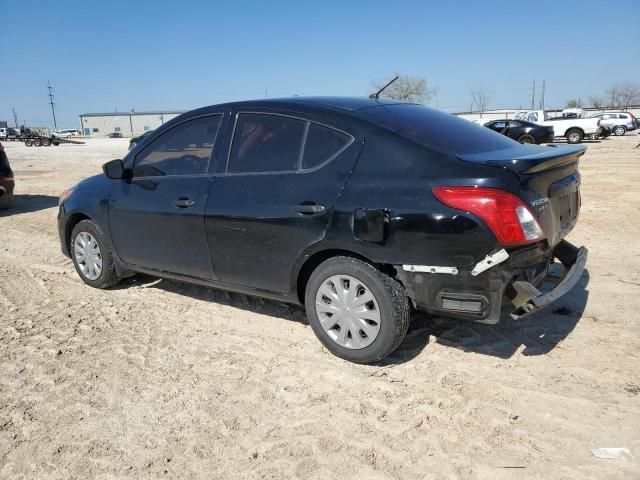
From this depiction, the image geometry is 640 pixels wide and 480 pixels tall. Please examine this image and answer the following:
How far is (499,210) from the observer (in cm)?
279

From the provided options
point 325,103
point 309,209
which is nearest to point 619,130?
point 325,103

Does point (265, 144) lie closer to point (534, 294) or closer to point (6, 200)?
point (534, 294)

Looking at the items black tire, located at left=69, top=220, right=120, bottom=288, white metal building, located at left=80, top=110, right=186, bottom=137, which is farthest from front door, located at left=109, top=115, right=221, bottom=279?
white metal building, located at left=80, top=110, right=186, bottom=137

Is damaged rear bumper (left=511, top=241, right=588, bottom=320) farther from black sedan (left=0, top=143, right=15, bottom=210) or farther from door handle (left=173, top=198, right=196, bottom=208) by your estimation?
black sedan (left=0, top=143, right=15, bottom=210)

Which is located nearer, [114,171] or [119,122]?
[114,171]

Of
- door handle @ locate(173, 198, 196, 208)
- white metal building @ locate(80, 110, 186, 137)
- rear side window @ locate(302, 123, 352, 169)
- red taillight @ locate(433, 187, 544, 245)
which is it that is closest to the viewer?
red taillight @ locate(433, 187, 544, 245)

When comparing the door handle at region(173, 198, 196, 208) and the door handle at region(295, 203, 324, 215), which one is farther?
the door handle at region(173, 198, 196, 208)

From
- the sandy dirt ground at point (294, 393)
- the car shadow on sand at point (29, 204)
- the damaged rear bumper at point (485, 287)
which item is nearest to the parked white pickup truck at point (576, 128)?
the car shadow on sand at point (29, 204)

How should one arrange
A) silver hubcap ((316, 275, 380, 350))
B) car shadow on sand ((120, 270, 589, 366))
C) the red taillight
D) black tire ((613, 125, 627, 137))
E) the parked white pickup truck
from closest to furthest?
1. the red taillight
2. silver hubcap ((316, 275, 380, 350))
3. car shadow on sand ((120, 270, 589, 366))
4. the parked white pickup truck
5. black tire ((613, 125, 627, 137))

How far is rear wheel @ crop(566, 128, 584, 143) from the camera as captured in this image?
25972 mm

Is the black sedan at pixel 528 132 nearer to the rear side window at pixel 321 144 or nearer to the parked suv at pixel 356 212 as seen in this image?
the parked suv at pixel 356 212

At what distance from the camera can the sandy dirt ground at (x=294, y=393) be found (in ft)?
8.13

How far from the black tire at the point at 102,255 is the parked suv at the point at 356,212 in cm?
52

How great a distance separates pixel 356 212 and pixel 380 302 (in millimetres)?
569
